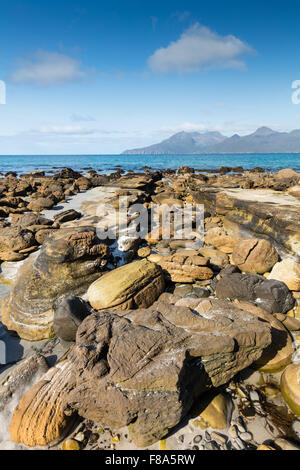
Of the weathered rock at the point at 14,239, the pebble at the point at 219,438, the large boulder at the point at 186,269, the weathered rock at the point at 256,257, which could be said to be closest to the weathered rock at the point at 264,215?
the weathered rock at the point at 256,257

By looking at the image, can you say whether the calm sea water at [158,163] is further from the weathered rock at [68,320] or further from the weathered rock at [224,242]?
the weathered rock at [68,320]

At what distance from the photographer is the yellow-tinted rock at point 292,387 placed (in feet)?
10.3

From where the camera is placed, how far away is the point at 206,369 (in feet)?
10.6

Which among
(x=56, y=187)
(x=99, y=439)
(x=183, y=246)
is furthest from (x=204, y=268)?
(x=56, y=187)

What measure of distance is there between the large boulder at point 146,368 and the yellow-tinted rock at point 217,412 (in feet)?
0.63

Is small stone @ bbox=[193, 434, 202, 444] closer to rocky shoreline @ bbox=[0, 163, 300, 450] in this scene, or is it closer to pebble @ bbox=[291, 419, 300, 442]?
rocky shoreline @ bbox=[0, 163, 300, 450]

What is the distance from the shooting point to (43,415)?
2.94m

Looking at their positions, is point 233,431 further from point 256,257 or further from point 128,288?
point 256,257

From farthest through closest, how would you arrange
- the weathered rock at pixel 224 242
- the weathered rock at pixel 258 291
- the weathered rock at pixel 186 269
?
the weathered rock at pixel 224 242, the weathered rock at pixel 186 269, the weathered rock at pixel 258 291

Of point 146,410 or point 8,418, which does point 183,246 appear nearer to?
point 146,410

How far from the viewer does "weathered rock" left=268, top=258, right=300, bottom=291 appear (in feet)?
17.5

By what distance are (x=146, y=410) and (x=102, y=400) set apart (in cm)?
57
